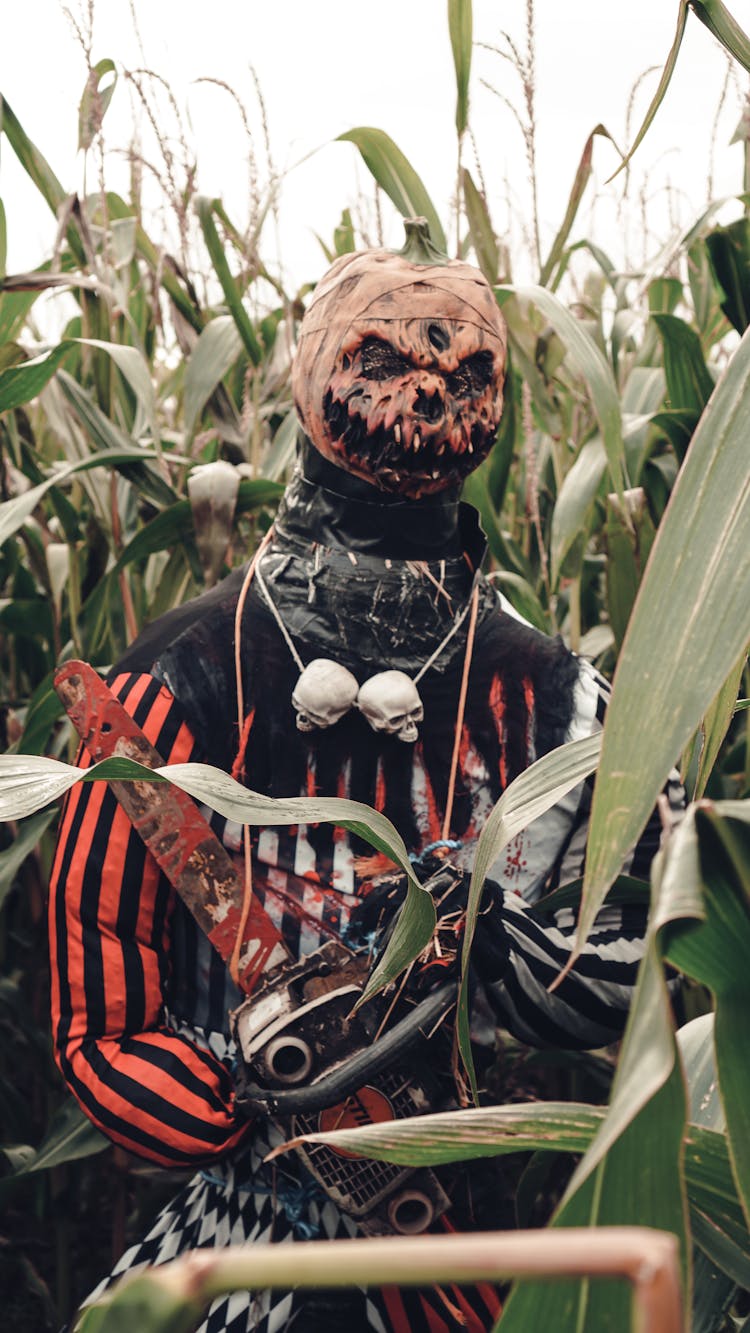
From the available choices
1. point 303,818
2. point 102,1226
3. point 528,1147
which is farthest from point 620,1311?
point 102,1226

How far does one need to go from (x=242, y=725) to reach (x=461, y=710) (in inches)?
6.3

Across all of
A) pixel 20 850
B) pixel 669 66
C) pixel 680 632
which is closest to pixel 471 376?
pixel 669 66

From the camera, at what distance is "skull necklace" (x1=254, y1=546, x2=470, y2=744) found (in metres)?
0.81

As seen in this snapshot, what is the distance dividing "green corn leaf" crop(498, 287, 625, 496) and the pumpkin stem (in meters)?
0.19

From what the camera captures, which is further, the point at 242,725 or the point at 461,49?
the point at 461,49

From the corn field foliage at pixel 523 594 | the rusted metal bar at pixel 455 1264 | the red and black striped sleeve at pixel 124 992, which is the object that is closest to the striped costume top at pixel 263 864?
the red and black striped sleeve at pixel 124 992

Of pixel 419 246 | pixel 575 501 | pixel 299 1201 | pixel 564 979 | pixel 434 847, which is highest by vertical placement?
pixel 419 246

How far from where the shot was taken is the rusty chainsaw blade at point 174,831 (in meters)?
0.75

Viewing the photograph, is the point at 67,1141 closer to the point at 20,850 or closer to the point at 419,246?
the point at 20,850

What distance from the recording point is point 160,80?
1.18 metres

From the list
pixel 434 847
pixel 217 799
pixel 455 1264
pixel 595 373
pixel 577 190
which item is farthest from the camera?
pixel 577 190

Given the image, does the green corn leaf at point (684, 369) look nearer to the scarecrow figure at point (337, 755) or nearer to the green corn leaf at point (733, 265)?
the green corn leaf at point (733, 265)

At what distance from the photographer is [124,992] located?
81cm

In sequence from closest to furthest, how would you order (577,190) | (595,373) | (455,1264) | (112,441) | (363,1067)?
(455,1264)
(363,1067)
(595,373)
(577,190)
(112,441)
